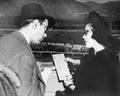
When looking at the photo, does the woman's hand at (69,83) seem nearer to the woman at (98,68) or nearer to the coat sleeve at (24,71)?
the woman at (98,68)

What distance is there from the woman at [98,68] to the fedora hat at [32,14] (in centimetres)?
27

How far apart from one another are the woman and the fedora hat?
27 centimetres

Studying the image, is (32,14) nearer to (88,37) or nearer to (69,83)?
(88,37)

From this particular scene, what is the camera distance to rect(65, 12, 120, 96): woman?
76.3 inches

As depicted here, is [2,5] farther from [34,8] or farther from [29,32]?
[29,32]

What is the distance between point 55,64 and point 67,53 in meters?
0.12

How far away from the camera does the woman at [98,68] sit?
6.36 feet

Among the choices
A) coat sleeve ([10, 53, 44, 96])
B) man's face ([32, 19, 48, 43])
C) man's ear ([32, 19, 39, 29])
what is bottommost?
coat sleeve ([10, 53, 44, 96])

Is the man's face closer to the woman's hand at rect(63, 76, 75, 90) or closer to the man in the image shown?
the man

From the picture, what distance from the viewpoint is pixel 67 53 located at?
6.61 ft

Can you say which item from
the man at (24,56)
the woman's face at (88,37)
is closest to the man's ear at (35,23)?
the man at (24,56)

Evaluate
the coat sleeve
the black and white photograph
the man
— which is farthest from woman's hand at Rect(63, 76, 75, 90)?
the coat sleeve

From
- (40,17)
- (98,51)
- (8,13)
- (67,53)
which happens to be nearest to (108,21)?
(98,51)

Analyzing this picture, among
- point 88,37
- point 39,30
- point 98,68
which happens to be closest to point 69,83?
point 98,68
